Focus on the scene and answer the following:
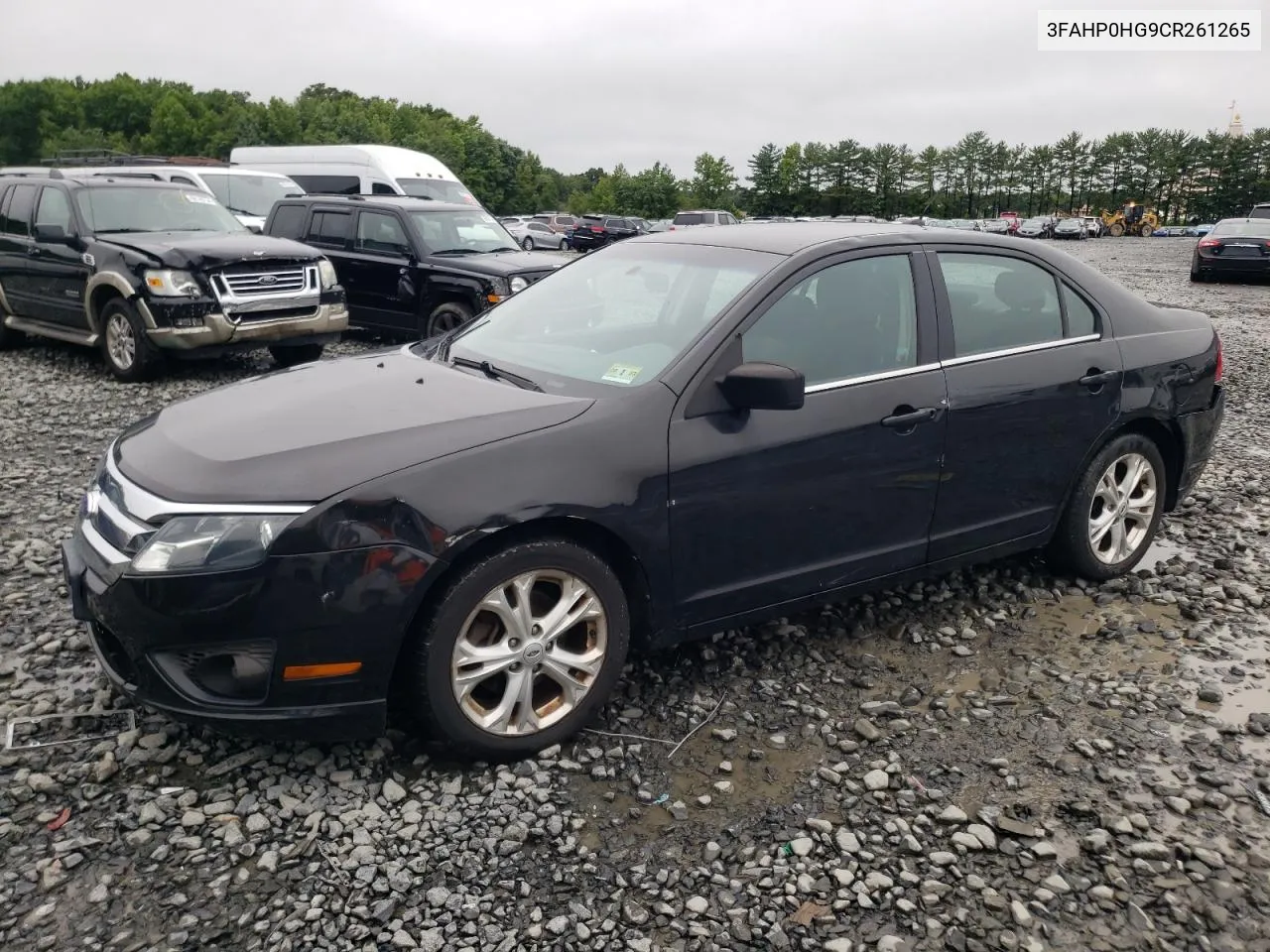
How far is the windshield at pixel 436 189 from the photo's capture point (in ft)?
63.6

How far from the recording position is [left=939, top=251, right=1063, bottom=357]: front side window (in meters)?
4.05

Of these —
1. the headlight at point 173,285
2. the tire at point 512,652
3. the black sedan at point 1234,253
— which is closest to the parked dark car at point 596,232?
the black sedan at point 1234,253

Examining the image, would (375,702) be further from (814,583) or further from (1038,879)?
(1038,879)

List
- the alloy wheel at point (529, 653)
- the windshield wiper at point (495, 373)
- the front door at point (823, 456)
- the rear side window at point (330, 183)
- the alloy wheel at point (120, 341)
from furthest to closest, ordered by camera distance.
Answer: the rear side window at point (330, 183) → the alloy wheel at point (120, 341) → the windshield wiper at point (495, 373) → the front door at point (823, 456) → the alloy wheel at point (529, 653)

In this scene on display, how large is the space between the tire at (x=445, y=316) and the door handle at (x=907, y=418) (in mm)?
7089

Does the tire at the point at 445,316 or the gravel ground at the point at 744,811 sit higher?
the tire at the point at 445,316

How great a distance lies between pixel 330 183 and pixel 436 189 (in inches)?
84.5

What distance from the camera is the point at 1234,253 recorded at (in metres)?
20.6

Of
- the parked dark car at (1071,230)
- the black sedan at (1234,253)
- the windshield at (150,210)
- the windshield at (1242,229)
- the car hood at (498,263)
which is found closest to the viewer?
the windshield at (150,210)

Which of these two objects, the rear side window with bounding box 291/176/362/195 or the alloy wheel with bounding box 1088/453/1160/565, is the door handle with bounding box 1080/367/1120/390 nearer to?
the alloy wheel with bounding box 1088/453/1160/565

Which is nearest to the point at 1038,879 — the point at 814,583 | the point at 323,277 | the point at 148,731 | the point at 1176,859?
the point at 1176,859

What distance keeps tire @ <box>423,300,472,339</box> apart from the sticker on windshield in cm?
694

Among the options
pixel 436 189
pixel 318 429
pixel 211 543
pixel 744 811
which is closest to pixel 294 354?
pixel 318 429

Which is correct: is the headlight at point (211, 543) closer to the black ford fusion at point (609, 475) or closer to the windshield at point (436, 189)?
the black ford fusion at point (609, 475)
